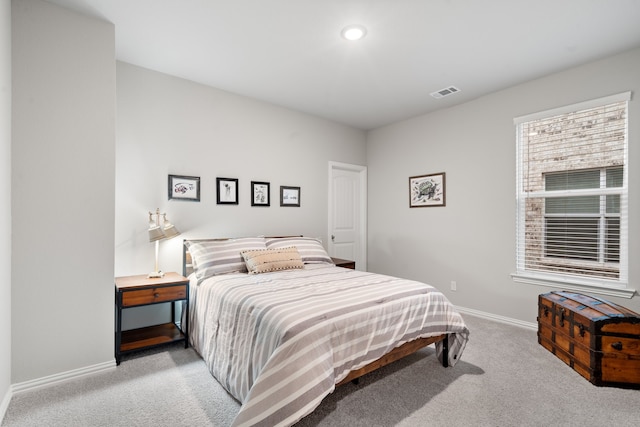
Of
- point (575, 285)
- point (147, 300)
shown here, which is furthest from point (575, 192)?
point (147, 300)

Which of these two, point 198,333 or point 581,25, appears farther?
point 198,333

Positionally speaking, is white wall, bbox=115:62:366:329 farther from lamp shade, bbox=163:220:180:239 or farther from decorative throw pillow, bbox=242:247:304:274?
decorative throw pillow, bbox=242:247:304:274

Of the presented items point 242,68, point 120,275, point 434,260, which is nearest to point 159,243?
point 120,275

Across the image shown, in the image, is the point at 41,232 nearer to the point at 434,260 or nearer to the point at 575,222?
the point at 434,260

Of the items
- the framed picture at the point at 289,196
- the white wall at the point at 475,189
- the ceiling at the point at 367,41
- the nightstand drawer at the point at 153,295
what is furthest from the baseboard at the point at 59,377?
the white wall at the point at 475,189

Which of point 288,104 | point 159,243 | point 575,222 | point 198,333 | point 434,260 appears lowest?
point 198,333

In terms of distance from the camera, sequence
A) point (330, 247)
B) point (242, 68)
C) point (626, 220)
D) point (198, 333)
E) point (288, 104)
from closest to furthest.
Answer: point (198, 333)
point (626, 220)
point (242, 68)
point (288, 104)
point (330, 247)

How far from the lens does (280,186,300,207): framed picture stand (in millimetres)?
4211

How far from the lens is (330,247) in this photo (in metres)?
4.78

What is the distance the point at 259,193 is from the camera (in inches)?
156

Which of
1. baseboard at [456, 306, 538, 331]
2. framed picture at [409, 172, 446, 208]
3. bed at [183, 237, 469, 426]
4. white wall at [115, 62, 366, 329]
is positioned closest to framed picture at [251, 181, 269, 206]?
white wall at [115, 62, 366, 329]

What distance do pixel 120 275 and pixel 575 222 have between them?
4.55 meters

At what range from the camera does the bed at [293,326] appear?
A: 1562 mm

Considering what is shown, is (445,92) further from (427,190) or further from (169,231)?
(169,231)
